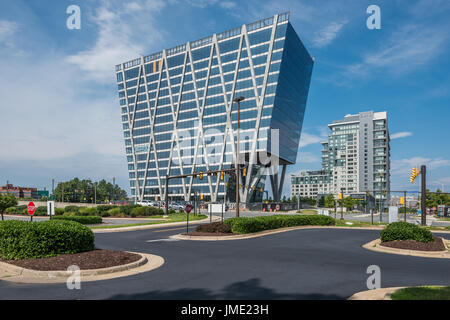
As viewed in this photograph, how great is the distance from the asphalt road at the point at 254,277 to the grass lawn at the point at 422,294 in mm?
1086

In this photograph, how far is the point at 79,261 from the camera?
36.0 feet

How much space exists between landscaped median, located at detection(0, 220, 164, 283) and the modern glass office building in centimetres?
7685

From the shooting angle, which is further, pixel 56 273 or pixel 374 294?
pixel 56 273

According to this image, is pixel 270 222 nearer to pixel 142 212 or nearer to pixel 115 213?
pixel 142 212

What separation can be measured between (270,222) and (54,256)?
16759 mm

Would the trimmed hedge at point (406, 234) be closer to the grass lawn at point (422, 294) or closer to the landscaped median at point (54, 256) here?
the grass lawn at point (422, 294)

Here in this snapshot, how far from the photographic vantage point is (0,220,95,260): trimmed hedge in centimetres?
1145

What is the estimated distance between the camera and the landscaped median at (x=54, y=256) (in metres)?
9.97

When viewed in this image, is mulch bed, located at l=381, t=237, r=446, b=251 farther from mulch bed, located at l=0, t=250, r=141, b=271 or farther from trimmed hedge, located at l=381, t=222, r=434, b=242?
mulch bed, located at l=0, t=250, r=141, b=271

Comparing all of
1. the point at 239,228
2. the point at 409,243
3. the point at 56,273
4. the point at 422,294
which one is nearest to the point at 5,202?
the point at 239,228

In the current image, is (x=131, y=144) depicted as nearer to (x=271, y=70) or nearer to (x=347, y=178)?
(x=271, y=70)

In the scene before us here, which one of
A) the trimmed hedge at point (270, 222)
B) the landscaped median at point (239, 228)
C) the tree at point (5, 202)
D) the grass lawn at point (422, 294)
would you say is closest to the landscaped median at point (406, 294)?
the grass lawn at point (422, 294)

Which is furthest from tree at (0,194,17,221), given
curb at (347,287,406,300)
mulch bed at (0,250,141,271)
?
curb at (347,287,406,300)
